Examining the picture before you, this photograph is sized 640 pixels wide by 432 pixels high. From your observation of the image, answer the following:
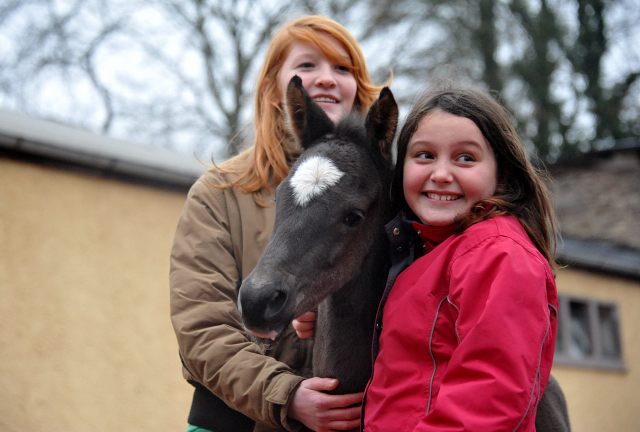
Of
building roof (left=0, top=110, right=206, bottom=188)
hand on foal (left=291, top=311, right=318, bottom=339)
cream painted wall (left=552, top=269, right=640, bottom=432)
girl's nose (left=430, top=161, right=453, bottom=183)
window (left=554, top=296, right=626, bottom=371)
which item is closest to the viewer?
girl's nose (left=430, top=161, right=453, bottom=183)

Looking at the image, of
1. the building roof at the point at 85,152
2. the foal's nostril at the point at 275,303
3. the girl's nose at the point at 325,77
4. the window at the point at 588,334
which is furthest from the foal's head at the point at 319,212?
the window at the point at 588,334

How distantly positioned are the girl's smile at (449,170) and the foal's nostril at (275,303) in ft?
2.14

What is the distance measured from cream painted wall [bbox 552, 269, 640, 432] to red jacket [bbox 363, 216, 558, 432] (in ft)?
25.6

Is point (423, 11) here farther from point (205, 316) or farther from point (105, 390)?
point (205, 316)

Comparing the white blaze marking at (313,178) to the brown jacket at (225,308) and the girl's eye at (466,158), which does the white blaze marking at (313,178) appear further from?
the girl's eye at (466,158)

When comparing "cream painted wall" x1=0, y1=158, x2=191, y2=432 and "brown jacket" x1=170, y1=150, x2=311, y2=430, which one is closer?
"brown jacket" x1=170, y1=150, x2=311, y2=430

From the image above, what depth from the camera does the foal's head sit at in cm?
190

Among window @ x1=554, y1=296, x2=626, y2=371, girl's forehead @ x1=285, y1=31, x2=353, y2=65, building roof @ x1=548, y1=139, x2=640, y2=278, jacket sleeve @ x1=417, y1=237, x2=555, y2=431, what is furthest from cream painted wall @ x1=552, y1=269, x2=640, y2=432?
jacket sleeve @ x1=417, y1=237, x2=555, y2=431

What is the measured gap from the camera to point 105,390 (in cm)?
562

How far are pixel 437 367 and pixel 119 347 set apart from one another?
16.2ft

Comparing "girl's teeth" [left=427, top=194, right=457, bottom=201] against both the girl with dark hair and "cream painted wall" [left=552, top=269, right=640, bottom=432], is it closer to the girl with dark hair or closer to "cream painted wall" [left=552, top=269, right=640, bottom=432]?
the girl with dark hair

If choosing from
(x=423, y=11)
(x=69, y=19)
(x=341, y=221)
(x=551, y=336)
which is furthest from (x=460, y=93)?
(x=423, y=11)

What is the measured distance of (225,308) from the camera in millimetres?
2238

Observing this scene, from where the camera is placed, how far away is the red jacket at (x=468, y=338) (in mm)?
1469
